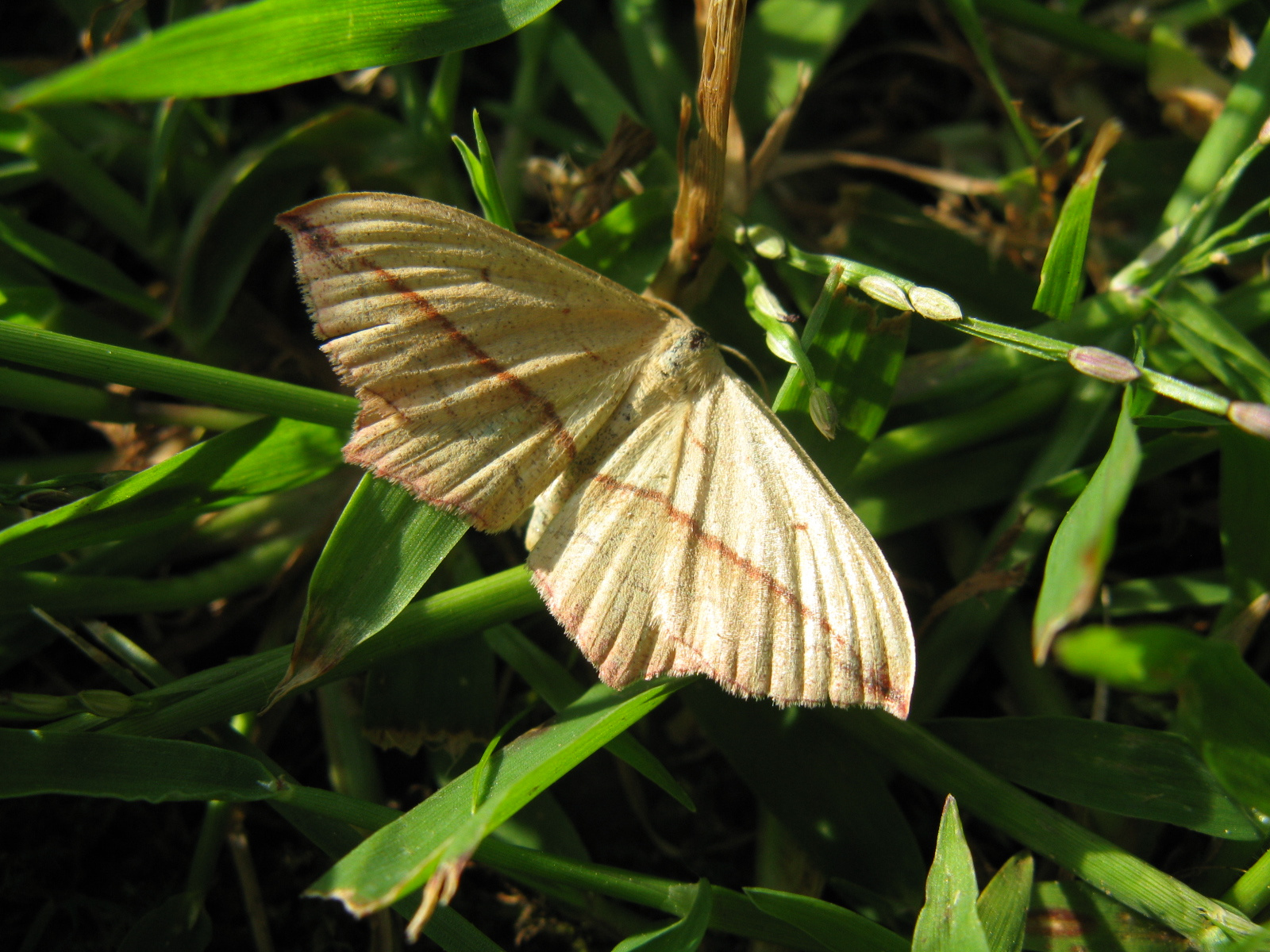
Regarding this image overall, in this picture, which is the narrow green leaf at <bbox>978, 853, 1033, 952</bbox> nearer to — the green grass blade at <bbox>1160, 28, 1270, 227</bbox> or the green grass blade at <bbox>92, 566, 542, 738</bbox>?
the green grass blade at <bbox>92, 566, 542, 738</bbox>

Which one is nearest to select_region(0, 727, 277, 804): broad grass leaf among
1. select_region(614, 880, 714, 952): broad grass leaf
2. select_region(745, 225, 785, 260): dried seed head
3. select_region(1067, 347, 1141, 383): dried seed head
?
select_region(614, 880, 714, 952): broad grass leaf

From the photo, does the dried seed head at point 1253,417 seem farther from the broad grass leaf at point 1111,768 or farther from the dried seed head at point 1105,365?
the broad grass leaf at point 1111,768

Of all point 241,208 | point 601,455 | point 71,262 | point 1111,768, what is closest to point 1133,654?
point 1111,768

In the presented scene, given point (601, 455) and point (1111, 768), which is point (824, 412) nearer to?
point (601, 455)

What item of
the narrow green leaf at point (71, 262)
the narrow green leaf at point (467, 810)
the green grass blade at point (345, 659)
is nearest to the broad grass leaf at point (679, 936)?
the narrow green leaf at point (467, 810)

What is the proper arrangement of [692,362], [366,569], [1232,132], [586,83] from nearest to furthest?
[366,569] → [692,362] → [1232,132] → [586,83]

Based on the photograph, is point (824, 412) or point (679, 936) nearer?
point (679, 936)

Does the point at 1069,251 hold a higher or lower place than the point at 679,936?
higher

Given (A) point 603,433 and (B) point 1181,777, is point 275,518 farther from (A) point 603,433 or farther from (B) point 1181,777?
(B) point 1181,777
